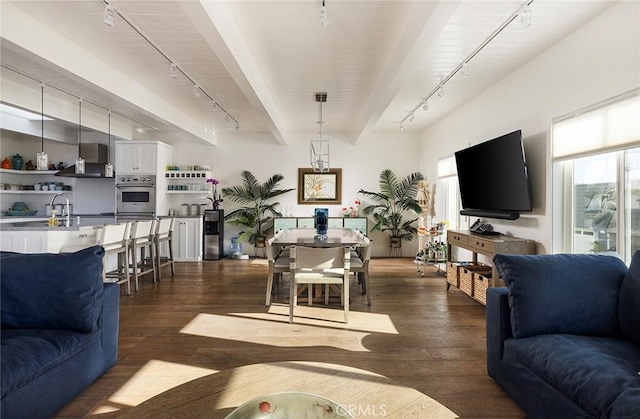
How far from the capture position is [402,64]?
3002 millimetres

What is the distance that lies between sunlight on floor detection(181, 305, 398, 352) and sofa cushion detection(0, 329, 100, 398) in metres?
1.15

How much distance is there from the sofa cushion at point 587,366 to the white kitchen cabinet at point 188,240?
19.6 feet

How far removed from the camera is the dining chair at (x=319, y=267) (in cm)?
317

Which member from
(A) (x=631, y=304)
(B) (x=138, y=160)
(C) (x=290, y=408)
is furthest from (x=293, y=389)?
(B) (x=138, y=160)

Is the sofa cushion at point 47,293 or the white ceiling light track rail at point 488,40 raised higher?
the white ceiling light track rail at point 488,40

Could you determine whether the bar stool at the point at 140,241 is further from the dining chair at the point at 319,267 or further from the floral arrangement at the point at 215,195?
the dining chair at the point at 319,267

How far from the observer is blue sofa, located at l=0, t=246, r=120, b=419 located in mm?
1642

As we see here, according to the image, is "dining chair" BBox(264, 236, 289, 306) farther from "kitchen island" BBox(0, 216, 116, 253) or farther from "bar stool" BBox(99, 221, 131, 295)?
"kitchen island" BBox(0, 216, 116, 253)

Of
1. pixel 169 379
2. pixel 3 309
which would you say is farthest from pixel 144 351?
pixel 3 309

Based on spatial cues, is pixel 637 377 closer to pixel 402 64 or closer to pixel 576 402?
pixel 576 402

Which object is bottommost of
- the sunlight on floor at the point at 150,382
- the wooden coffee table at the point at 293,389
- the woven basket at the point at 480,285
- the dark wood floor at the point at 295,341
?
the sunlight on floor at the point at 150,382

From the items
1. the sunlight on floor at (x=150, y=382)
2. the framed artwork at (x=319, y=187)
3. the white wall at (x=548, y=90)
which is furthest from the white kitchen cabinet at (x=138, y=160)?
the white wall at (x=548, y=90)

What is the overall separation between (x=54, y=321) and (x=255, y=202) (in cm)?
542

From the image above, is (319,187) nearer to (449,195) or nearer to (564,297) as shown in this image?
(449,195)
